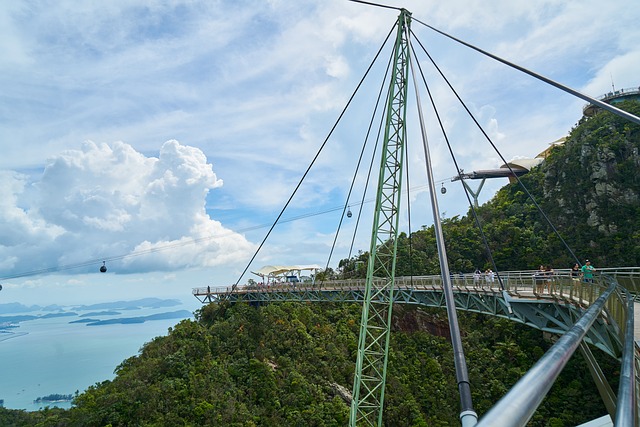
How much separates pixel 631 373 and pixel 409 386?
31.0 metres

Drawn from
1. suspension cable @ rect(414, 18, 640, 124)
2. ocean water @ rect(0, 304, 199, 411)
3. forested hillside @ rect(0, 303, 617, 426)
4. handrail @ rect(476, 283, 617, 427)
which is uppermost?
suspension cable @ rect(414, 18, 640, 124)

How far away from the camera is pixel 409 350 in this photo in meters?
34.5

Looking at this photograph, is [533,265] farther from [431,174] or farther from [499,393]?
[431,174]

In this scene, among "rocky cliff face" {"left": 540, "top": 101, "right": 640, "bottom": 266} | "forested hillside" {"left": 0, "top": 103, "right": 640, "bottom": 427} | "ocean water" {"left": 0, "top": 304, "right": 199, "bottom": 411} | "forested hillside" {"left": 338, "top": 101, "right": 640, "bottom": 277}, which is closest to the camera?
"forested hillside" {"left": 0, "top": 103, "right": 640, "bottom": 427}

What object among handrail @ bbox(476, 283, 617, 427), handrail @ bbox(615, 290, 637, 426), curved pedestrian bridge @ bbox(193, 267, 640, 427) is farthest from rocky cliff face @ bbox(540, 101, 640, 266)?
handrail @ bbox(476, 283, 617, 427)

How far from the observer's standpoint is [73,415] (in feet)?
71.1

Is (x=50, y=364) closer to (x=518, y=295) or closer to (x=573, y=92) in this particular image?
(x=518, y=295)

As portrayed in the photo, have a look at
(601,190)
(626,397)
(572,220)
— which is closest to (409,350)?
(572,220)

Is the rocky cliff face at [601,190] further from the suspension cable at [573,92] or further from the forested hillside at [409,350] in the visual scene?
the suspension cable at [573,92]

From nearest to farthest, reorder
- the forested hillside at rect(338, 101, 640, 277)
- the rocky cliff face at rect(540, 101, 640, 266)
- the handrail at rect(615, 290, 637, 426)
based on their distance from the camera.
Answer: the handrail at rect(615, 290, 637, 426) → the rocky cliff face at rect(540, 101, 640, 266) → the forested hillside at rect(338, 101, 640, 277)

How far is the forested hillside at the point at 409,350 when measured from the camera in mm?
25141

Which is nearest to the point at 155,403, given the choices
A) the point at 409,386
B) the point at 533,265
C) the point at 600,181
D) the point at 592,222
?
the point at 409,386

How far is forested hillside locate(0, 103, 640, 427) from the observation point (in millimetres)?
25141

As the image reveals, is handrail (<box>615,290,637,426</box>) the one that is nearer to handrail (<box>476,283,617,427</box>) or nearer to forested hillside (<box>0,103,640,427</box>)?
handrail (<box>476,283,617,427</box>)
